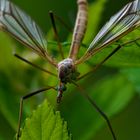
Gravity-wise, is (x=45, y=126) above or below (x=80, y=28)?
below

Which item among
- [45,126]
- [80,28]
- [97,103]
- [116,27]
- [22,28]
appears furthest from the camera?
[80,28]

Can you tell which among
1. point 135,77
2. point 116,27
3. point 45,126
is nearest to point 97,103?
point 135,77

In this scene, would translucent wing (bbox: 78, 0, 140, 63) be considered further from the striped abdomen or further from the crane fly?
the striped abdomen

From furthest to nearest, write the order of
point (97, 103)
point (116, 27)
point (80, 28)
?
point (80, 28)
point (97, 103)
point (116, 27)

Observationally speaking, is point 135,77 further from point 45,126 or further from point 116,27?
point 45,126

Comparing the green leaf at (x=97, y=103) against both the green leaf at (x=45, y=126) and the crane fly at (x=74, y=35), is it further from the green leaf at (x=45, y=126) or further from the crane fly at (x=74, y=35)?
the green leaf at (x=45, y=126)

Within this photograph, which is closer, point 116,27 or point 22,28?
point 116,27

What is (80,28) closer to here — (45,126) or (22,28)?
(22,28)

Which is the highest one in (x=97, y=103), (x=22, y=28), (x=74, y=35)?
(x=22, y=28)

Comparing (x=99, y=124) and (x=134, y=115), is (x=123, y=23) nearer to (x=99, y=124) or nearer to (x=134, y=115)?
(x=99, y=124)
